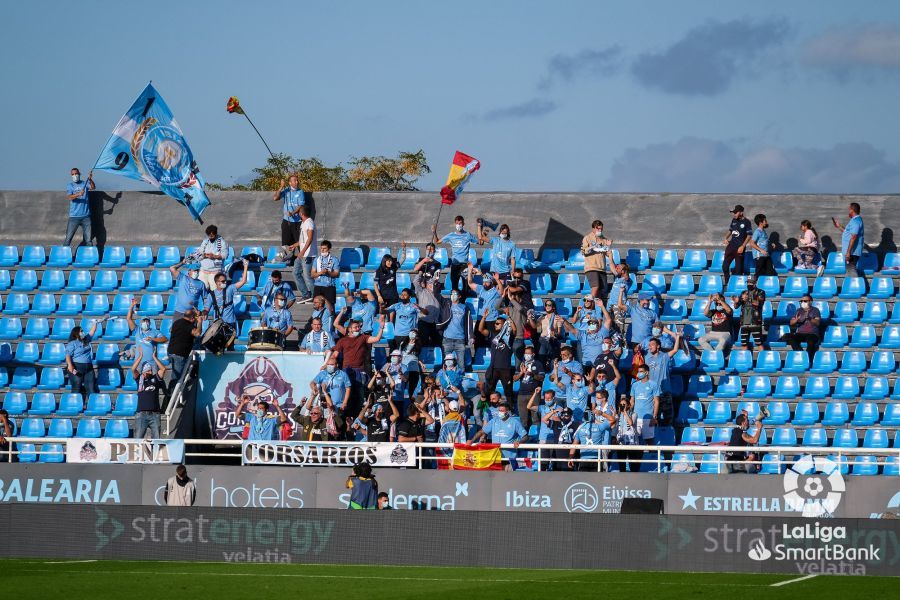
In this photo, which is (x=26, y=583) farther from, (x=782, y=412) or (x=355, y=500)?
(x=782, y=412)

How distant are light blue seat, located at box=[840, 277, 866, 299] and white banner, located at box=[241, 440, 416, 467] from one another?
10.4m

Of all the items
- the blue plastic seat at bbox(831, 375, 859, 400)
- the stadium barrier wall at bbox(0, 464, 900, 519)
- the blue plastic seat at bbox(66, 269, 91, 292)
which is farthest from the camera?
the blue plastic seat at bbox(66, 269, 91, 292)

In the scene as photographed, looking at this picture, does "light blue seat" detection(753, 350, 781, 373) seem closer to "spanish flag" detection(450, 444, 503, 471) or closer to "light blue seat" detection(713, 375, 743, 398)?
"light blue seat" detection(713, 375, 743, 398)

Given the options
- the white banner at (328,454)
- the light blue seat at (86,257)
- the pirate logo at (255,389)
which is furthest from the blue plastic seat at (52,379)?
the white banner at (328,454)

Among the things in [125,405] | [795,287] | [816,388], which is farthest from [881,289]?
[125,405]

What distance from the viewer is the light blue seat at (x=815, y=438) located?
24.4m

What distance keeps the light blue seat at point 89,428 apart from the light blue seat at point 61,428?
173mm

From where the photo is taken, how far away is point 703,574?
18.5 m

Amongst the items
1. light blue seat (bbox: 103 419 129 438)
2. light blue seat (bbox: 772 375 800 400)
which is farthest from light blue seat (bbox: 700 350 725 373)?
light blue seat (bbox: 103 419 129 438)

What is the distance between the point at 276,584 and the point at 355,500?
3.89m

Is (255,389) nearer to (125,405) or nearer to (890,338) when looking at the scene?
(125,405)

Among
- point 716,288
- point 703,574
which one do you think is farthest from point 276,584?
point 716,288

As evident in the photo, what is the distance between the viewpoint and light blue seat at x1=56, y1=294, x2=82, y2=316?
28.7 m

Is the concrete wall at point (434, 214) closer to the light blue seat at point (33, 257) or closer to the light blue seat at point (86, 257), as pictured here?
the light blue seat at point (86, 257)
